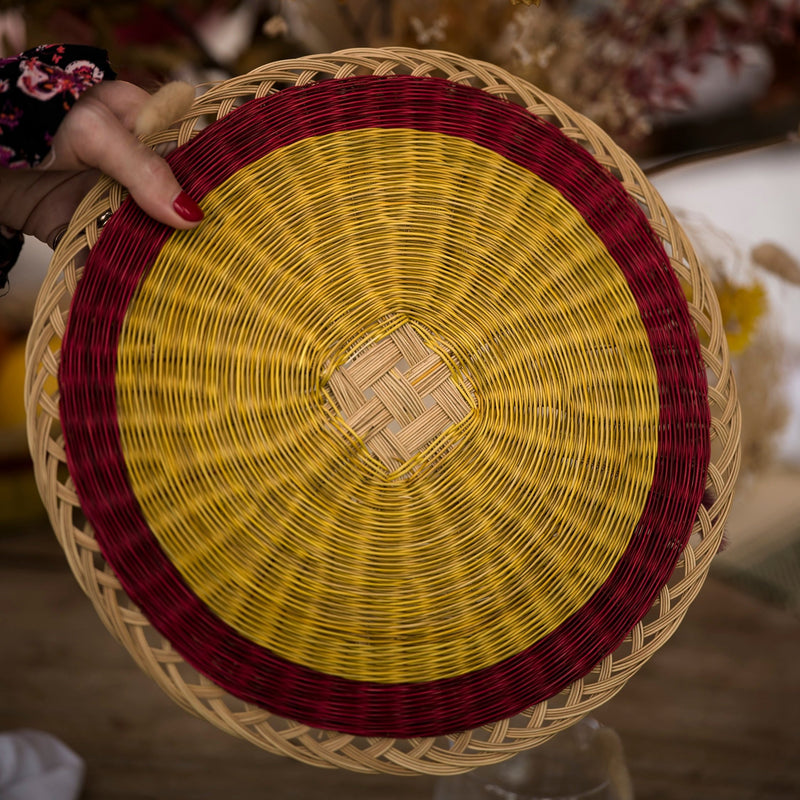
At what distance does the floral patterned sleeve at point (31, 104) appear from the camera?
0.54 m

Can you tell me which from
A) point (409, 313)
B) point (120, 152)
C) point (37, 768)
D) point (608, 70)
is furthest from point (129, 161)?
point (37, 768)

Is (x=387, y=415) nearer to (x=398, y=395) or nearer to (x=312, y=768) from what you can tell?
(x=398, y=395)

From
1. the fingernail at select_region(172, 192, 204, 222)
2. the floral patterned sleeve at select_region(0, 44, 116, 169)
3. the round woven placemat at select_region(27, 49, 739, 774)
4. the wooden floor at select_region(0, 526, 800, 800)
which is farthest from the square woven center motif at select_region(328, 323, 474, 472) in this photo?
the wooden floor at select_region(0, 526, 800, 800)

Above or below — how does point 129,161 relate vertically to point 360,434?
above

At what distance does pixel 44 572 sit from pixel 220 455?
96cm

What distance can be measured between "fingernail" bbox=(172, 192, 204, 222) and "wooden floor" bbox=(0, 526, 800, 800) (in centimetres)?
79

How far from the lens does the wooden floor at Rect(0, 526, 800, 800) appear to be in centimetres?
99

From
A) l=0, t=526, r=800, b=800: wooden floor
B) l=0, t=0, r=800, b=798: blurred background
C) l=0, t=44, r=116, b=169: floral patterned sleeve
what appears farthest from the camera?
l=0, t=526, r=800, b=800: wooden floor

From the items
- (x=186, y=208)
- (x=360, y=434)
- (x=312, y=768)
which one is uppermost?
(x=186, y=208)

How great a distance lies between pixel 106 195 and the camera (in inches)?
22.9

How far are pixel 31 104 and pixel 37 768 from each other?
819 millimetres

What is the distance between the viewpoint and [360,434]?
1.98ft

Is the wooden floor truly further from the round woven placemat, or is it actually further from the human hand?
the human hand

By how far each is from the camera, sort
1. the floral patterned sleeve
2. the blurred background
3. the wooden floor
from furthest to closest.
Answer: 1. the wooden floor
2. the blurred background
3. the floral patterned sleeve
